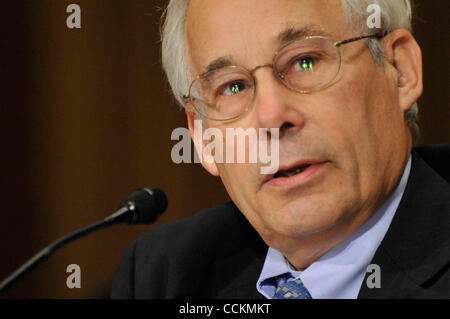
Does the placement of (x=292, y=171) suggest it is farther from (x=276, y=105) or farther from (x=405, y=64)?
(x=405, y=64)

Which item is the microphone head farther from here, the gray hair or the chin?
the gray hair

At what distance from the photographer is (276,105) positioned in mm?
1190

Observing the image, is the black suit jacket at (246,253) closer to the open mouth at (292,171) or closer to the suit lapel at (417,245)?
the suit lapel at (417,245)

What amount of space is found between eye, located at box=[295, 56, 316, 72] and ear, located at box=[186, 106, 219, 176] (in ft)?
1.04

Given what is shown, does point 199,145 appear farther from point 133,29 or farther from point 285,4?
point 133,29

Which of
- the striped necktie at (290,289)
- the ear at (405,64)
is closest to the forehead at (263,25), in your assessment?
the ear at (405,64)

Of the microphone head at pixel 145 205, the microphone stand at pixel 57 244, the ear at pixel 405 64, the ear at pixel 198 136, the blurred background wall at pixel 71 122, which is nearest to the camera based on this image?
the microphone stand at pixel 57 244

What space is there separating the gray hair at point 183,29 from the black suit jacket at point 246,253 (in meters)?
0.19

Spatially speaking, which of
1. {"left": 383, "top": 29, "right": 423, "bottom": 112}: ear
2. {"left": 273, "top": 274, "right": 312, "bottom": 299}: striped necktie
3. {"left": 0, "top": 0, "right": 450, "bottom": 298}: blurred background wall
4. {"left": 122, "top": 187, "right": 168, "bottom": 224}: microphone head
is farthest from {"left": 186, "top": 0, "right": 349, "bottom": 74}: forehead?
{"left": 0, "top": 0, "right": 450, "bottom": 298}: blurred background wall

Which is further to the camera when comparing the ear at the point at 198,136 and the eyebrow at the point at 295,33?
the ear at the point at 198,136

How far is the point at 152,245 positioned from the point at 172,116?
22.8 inches

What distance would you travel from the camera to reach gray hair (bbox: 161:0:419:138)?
4.20 ft

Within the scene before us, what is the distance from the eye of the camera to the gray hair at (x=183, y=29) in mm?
1281

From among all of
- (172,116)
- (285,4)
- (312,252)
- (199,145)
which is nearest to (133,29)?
(172,116)
